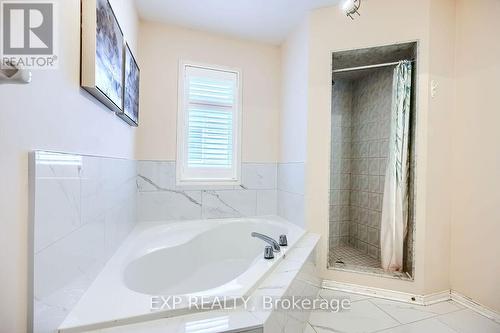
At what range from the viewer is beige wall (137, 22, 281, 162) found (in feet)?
7.95

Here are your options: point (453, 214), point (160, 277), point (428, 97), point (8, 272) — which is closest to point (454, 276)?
point (453, 214)

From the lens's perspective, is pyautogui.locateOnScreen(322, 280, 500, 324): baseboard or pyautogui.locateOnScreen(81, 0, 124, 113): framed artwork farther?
pyautogui.locateOnScreen(322, 280, 500, 324): baseboard

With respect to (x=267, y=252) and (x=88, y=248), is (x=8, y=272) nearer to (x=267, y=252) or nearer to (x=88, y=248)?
(x=88, y=248)

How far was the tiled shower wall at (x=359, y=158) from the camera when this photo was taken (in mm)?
2623

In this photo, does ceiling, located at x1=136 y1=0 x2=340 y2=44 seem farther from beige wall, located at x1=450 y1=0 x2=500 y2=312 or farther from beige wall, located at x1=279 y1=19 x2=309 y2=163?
beige wall, located at x1=450 y1=0 x2=500 y2=312

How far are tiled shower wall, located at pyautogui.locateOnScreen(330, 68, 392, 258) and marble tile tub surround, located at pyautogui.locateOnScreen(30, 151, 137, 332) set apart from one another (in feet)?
7.86

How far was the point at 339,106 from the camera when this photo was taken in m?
2.98

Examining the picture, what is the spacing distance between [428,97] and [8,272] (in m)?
2.49

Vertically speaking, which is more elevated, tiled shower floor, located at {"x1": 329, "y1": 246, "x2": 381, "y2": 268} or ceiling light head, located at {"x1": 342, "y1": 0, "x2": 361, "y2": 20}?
ceiling light head, located at {"x1": 342, "y1": 0, "x2": 361, "y2": 20}

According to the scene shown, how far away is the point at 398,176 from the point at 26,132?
231cm

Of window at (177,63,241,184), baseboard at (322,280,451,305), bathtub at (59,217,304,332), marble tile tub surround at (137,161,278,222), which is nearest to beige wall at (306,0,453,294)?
baseboard at (322,280,451,305)

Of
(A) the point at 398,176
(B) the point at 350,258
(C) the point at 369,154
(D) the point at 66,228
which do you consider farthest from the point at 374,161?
(D) the point at 66,228

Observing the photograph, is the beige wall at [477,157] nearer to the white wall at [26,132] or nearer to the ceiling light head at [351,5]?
the ceiling light head at [351,5]

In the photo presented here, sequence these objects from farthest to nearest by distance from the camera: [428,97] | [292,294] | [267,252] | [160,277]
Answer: [428,97] → [160,277] → [267,252] → [292,294]
